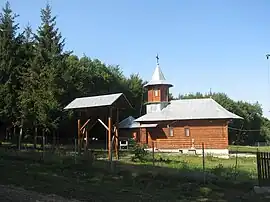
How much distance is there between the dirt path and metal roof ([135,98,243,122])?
116 ft

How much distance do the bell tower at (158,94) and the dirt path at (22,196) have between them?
39928mm

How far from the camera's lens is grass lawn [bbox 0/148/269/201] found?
12672 millimetres

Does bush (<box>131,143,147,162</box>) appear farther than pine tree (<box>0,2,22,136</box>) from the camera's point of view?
No

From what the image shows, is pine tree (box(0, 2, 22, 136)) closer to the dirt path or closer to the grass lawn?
the grass lawn

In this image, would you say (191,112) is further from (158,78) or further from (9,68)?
(9,68)

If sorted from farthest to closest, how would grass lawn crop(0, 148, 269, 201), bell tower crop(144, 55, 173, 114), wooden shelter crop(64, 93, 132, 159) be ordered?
bell tower crop(144, 55, 173, 114) → wooden shelter crop(64, 93, 132, 159) → grass lawn crop(0, 148, 269, 201)

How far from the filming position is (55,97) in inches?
1531

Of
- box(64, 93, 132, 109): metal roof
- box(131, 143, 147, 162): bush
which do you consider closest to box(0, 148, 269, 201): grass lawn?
box(131, 143, 147, 162): bush

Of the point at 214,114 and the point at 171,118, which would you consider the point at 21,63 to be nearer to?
the point at 171,118

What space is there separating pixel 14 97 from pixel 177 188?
28.5 metres

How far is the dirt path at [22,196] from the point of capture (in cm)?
1043

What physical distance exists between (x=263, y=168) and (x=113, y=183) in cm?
590

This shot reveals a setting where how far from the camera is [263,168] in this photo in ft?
50.8

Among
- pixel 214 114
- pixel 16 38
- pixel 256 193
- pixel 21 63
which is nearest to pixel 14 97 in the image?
pixel 21 63
